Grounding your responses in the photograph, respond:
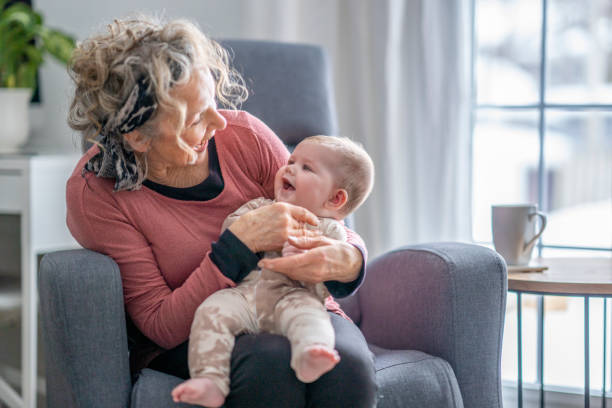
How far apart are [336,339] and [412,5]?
1234 millimetres

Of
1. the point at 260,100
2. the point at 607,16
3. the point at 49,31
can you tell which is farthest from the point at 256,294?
the point at 607,16

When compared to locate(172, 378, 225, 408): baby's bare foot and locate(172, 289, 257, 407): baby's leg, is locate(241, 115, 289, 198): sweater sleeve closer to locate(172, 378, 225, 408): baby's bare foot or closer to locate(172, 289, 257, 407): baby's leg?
locate(172, 289, 257, 407): baby's leg

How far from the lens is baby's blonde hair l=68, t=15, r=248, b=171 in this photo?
1.12m

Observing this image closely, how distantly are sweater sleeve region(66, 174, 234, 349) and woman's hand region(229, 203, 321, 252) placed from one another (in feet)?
0.44

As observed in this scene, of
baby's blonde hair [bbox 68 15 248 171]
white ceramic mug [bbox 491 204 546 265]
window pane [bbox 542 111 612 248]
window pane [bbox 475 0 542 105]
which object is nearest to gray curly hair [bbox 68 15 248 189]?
baby's blonde hair [bbox 68 15 248 171]

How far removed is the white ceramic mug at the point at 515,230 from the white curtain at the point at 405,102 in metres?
0.41

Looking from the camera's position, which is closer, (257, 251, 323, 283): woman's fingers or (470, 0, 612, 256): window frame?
(257, 251, 323, 283): woman's fingers

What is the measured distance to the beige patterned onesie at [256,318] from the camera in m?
1.06

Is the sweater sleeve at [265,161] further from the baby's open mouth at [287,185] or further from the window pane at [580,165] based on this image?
the window pane at [580,165]

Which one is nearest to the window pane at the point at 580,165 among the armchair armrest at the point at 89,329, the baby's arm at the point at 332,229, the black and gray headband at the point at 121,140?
the baby's arm at the point at 332,229

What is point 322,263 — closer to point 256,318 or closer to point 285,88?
point 256,318

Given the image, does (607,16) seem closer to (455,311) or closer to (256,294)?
(455,311)

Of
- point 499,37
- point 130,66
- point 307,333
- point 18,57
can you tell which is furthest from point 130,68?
point 499,37

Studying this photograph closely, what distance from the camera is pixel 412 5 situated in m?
1.99
